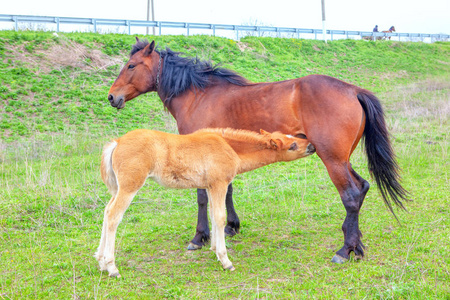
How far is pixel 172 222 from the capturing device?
664cm

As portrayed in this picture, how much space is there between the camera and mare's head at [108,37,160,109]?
6.53m

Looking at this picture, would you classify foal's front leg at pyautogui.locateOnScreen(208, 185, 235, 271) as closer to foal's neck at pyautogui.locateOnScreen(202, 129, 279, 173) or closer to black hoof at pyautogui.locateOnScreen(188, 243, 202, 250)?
foal's neck at pyautogui.locateOnScreen(202, 129, 279, 173)

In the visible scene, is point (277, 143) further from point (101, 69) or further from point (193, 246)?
point (101, 69)

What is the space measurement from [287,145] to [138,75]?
2.95 m

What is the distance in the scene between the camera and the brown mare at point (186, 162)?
4473 millimetres

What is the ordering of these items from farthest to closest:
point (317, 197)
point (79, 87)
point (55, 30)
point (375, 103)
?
point (55, 30)
point (79, 87)
point (317, 197)
point (375, 103)

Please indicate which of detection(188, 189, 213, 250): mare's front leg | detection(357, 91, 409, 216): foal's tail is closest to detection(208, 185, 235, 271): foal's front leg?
detection(188, 189, 213, 250): mare's front leg

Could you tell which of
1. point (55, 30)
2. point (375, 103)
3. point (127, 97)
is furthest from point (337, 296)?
point (55, 30)

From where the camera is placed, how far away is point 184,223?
21.6ft

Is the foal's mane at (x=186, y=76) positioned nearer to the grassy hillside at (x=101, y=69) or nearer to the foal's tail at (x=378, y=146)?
the foal's tail at (x=378, y=146)

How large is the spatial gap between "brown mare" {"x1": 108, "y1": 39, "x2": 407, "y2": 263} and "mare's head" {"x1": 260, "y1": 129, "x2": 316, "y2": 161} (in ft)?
0.44

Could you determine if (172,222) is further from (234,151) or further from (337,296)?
(337,296)

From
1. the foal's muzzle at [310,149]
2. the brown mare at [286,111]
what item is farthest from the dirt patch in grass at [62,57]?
the foal's muzzle at [310,149]

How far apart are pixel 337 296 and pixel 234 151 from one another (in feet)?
6.78
